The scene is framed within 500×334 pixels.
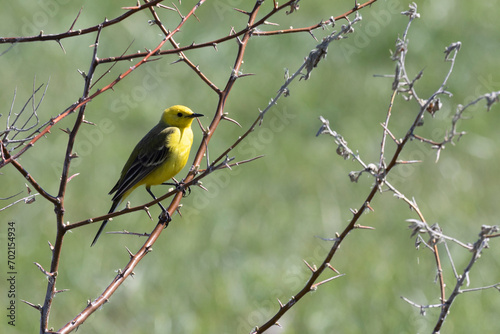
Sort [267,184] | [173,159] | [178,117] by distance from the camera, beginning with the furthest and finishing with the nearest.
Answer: [267,184] < [178,117] < [173,159]

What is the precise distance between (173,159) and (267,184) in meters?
3.12

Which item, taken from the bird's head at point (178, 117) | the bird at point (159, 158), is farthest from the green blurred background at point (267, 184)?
the bird's head at point (178, 117)

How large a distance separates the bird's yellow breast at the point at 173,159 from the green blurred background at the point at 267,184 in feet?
5.75

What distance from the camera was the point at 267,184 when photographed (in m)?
8.03

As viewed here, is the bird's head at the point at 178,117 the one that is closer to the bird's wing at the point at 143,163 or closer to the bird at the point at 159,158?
the bird at the point at 159,158

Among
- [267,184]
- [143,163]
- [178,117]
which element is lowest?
[143,163]

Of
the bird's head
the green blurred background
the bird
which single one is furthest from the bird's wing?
the green blurred background

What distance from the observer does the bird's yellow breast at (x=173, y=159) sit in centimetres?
501

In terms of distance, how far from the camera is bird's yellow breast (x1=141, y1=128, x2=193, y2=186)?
5012 millimetres

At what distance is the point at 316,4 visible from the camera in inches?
431

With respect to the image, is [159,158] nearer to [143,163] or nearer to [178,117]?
[143,163]

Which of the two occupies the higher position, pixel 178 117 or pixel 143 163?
pixel 178 117

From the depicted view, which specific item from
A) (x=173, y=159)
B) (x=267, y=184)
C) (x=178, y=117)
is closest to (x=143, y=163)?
(x=173, y=159)

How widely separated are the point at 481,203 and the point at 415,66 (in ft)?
8.27
